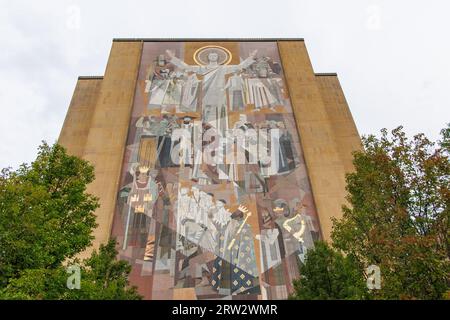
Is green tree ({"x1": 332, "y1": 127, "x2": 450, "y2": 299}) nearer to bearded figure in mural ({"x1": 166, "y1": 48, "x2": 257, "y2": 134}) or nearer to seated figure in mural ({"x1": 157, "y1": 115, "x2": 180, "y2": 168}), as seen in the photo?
seated figure in mural ({"x1": 157, "y1": 115, "x2": 180, "y2": 168})

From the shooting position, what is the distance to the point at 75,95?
3381 cm

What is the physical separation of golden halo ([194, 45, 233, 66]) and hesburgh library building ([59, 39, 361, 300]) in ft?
0.48

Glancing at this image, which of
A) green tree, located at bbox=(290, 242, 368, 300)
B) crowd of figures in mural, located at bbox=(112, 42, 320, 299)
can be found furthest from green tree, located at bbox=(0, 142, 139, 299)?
crowd of figures in mural, located at bbox=(112, 42, 320, 299)

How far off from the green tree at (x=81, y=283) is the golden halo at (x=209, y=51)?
→ 2286 centimetres

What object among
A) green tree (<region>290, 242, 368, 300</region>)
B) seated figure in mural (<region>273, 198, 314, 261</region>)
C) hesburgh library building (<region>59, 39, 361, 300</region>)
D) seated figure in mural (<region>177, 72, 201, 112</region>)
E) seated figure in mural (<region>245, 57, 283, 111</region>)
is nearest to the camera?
green tree (<region>290, 242, 368, 300</region>)

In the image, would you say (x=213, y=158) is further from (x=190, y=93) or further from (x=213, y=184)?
(x=190, y=93)

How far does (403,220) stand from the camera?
37.9 feet

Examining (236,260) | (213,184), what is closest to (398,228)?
(236,260)

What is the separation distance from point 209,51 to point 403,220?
26958 mm

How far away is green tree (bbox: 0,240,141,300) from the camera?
10.2 m

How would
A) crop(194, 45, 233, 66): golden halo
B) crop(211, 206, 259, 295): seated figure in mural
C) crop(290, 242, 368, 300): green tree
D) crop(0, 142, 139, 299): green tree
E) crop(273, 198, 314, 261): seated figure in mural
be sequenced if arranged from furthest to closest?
1. crop(194, 45, 233, 66): golden halo
2. crop(273, 198, 314, 261): seated figure in mural
3. crop(211, 206, 259, 295): seated figure in mural
4. crop(290, 242, 368, 300): green tree
5. crop(0, 142, 139, 299): green tree
